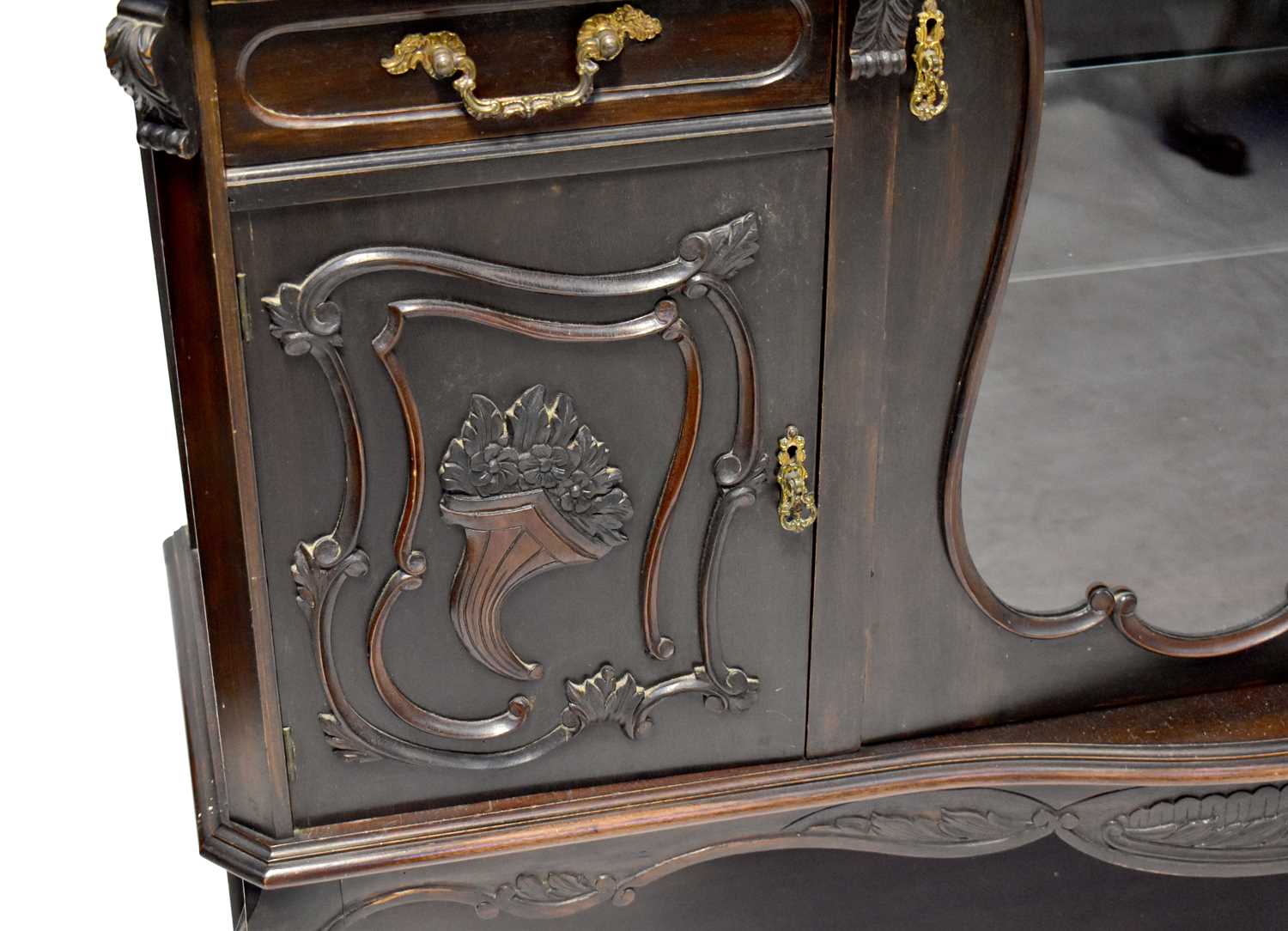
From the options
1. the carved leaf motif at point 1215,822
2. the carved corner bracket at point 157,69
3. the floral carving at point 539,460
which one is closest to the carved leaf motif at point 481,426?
the floral carving at point 539,460

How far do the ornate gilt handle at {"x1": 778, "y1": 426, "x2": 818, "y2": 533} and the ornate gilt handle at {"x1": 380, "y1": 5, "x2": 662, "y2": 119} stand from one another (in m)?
0.27

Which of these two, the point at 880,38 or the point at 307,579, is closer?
the point at 880,38

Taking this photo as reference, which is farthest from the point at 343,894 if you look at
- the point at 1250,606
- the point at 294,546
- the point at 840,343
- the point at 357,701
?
the point at 1250,606

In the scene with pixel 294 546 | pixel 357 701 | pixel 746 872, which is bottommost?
pixel 746 872

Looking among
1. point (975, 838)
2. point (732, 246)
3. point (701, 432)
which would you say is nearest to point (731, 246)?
point (732, 246)

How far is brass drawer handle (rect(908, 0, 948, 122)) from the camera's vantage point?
39.3 inches

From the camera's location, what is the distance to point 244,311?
100cm

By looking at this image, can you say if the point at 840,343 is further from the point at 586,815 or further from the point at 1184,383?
the point at 586,815

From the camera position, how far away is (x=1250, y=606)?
50.5 inches

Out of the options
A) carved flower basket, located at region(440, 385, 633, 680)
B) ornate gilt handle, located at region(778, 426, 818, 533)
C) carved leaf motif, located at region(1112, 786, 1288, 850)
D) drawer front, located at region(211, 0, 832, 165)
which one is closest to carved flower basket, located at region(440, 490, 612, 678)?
carved flower basket, located at region(440, 385, 633, 680)

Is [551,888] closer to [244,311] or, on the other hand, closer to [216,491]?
[216,491]

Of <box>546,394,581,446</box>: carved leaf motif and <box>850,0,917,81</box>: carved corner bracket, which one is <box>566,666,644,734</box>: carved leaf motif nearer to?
<box>546,394,581,446</box>: carved leaf motif

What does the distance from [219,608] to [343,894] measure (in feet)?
0.83

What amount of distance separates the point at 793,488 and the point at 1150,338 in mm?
268
